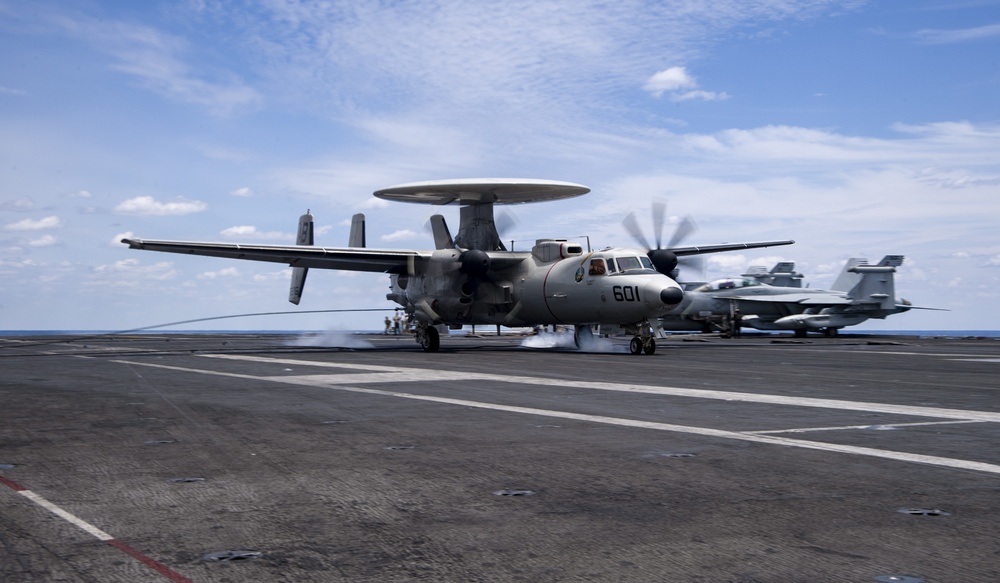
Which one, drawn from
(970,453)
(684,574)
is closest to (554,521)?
(684,574)

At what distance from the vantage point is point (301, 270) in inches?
1799

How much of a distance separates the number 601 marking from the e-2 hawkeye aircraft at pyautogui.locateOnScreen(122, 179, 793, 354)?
0.11 feet

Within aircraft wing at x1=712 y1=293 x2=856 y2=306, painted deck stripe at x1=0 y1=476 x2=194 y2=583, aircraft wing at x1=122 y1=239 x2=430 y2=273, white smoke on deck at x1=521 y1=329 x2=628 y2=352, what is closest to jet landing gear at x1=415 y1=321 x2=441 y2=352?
aircraft wing at x1=122 y1=239 x2=430 y2=273

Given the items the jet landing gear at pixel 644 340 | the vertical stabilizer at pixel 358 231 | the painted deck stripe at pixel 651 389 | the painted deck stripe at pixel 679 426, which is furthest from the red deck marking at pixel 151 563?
the vertical stabilizer at pixel 358 231

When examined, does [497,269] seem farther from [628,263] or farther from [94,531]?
[94,531]

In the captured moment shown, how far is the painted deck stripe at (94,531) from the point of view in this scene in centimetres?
430

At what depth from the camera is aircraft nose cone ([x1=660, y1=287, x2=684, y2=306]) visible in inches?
1044

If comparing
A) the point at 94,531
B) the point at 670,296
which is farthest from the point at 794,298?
the point at 94,531

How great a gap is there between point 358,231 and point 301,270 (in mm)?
4671

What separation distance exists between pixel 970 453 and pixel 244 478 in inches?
253

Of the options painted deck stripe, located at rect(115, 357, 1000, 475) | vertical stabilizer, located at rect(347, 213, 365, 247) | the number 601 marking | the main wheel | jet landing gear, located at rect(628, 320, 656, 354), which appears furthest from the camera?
vertical stabilizer, located at rect(347, 213, 365, 247)

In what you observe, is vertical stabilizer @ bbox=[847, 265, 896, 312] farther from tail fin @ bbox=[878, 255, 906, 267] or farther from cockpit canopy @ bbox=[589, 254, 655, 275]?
cockpit canopy @ bbox=[589, 254, 655, 275]

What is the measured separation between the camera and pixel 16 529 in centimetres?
522

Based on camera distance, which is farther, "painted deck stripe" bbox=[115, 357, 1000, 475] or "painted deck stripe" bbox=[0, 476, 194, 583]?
"painted deck stripe" bbox=[115, 357, 1000, 475]
